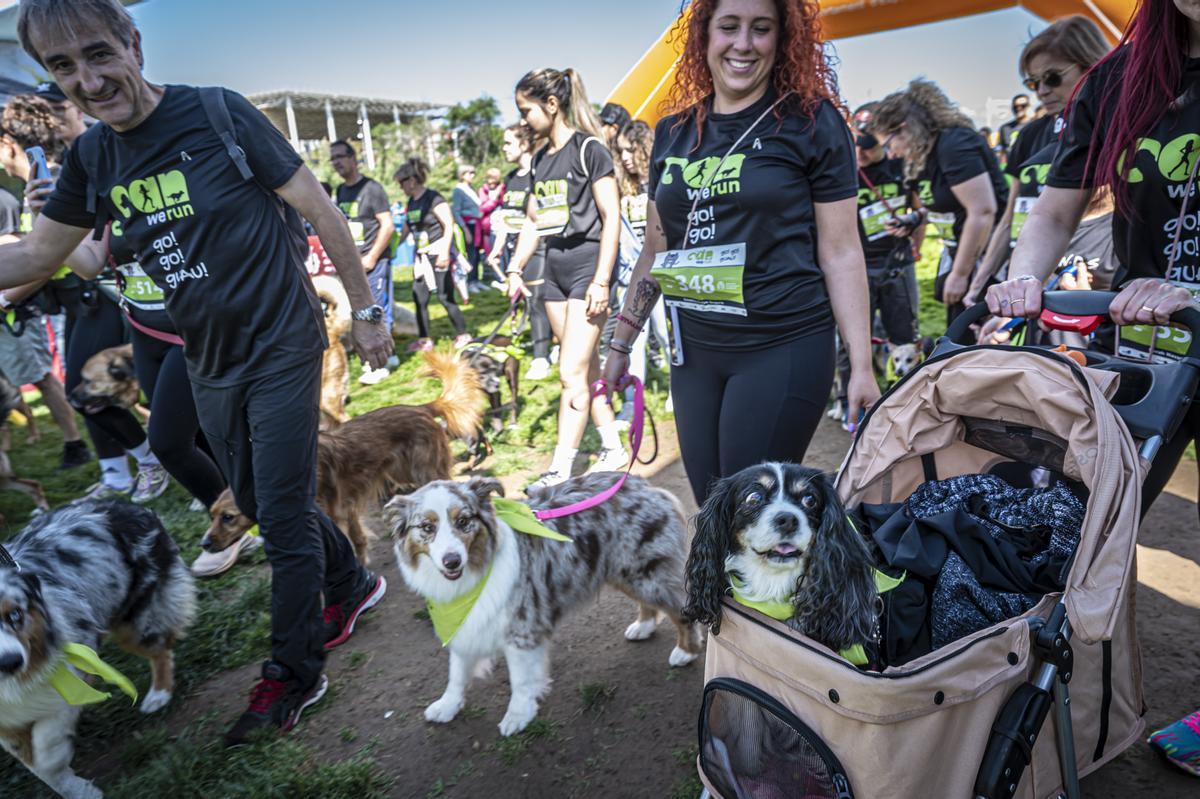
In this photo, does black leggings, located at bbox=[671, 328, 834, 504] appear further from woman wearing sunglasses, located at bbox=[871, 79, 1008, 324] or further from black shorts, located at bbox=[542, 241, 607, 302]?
woman wearing sunglasses, located at bbox=[871, 79, 1008, 324]

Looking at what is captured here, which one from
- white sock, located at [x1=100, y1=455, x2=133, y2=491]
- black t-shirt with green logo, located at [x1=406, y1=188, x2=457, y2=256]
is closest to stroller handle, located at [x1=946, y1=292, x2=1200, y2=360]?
white sock, located at [x1=100, y1=455, x2=133, y2=491]

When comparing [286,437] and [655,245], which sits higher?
[655,245]

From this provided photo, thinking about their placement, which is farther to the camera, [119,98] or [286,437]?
[286,437]

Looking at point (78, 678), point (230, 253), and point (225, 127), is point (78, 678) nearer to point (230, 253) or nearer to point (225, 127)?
point (230, 253)

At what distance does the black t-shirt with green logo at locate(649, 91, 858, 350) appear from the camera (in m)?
2.27

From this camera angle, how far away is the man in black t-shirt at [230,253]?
2.38 m

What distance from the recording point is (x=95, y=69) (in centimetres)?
230

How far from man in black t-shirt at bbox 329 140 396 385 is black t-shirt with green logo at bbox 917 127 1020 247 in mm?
5544

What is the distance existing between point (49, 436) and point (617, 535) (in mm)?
7073

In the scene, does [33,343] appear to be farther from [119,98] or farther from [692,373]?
[692,373]

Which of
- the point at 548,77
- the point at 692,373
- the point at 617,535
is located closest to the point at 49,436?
the point at 548,77

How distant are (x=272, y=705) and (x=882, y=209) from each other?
16.8 feet

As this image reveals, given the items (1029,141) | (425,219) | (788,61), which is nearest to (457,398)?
(788,61)

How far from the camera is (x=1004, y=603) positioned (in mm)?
1858
